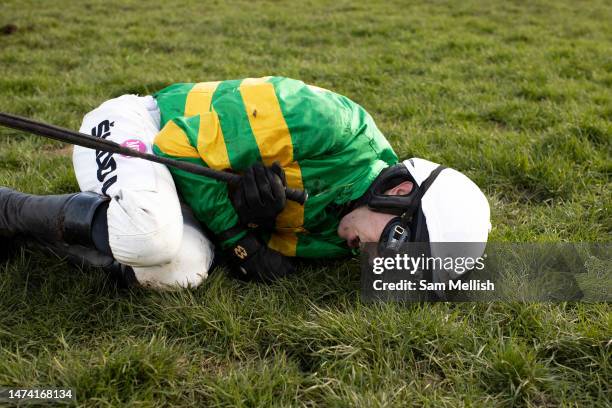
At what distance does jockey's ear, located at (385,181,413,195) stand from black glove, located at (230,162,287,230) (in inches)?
23.4

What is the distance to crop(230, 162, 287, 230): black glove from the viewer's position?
8.77 feet

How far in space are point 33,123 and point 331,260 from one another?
1.72m

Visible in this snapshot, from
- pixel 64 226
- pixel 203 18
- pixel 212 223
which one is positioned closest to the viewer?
pixel 64 226

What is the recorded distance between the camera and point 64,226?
2.83 m

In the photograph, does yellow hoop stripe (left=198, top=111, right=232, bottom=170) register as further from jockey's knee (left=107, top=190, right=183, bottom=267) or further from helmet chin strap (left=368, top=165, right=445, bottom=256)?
helmet chin strap (left=368, top=165, right=445, bottom=256)

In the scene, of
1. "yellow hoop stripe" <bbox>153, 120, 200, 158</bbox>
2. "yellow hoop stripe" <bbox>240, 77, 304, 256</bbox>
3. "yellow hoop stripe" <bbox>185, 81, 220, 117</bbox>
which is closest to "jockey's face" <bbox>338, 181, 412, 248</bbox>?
"yellow hoop stripe" <bbox>240, 77, 304, 256</bbox>

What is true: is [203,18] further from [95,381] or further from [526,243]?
[95,381]

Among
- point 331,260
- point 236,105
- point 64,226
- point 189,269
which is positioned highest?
point 236,105

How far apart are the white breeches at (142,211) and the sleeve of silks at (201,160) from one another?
3.9 inches

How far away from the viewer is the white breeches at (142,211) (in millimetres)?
2627

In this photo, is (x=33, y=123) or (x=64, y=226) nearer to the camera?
(x=33, y=123)

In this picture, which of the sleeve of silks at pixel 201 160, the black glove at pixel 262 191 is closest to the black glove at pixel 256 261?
the sleeve of silks at pixel 201 160

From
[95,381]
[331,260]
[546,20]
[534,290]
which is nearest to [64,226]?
[95,381]

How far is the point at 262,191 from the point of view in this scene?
8.76 feet
